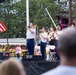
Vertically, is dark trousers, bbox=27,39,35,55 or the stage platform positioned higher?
dark trousers, bbox=27,39,35,55

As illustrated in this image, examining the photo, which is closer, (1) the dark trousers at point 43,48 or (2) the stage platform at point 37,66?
(2) the stage platform at point 37,66

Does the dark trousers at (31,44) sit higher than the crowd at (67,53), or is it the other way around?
the crowd at (67,53)

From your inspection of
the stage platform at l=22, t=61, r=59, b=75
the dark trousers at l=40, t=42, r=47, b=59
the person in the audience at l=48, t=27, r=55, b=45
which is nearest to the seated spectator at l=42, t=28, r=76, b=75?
the stage platform at l=22, t=61, r=59, b=75

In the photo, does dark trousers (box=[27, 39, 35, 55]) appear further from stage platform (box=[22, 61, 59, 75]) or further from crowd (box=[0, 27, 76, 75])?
crowd (box=[0, 27, 76, 75])

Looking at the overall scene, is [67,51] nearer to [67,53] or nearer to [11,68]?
[67,53]

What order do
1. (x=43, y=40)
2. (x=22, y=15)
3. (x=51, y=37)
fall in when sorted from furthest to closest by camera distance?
(x=22, y=15)
(x=43, y=40)
(x=51, y=37)

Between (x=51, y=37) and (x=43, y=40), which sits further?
(x=43, y=40)

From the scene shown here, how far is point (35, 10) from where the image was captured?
48.0m

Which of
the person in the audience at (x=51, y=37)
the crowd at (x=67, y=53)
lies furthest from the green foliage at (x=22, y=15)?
the crowd at (x=67, y=53)

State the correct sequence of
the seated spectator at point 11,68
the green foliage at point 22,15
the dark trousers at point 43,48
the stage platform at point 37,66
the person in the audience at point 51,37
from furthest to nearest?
the green foliage at point 22,15 → the dark trousers at point 43,48 → the person in the audience at point 51,37 → the stage platform at point 37,66 → the seated spectator at point 11,68

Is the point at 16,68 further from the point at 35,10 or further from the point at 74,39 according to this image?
the point at 35,10

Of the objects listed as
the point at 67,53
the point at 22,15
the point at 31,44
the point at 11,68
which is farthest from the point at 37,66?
the point at 22,15

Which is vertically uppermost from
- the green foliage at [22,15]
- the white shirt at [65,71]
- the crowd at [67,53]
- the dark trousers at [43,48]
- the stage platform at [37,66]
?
the green foliage at [22,15]

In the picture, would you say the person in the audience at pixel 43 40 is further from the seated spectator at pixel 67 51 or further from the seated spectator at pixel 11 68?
the seated spectator at pixel 67 51
